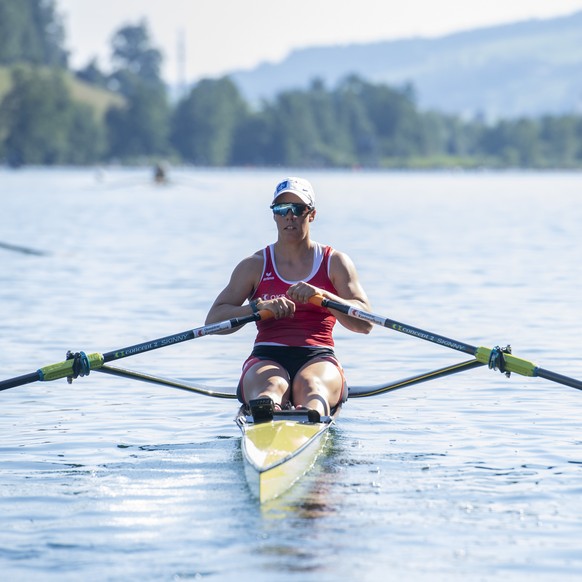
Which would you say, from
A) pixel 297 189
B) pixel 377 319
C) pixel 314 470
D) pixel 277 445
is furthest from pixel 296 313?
pixel 277 445

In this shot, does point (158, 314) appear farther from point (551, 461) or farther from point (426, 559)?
point (426, 559)

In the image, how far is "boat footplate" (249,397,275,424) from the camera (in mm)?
9648

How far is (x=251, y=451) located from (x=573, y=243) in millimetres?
31448

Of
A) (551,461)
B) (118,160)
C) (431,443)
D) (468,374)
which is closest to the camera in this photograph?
(551,461)

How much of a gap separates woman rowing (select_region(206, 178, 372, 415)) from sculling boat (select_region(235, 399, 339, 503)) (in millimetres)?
373

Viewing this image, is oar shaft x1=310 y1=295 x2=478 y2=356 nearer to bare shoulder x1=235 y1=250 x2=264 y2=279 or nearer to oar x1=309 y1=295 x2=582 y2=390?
oar x1=309 y1=295 x2=582 y2=390

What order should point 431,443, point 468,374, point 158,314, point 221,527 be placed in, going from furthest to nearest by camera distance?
point 158,314
point 468,374
point 431,443
point 221,527

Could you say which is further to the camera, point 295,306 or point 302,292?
point 295,306

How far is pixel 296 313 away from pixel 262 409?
1202 mm

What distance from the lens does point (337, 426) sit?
11.6m

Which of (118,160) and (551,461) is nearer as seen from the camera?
(551,461)

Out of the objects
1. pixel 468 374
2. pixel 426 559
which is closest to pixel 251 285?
pixel 426 559

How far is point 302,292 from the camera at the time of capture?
1005 cm

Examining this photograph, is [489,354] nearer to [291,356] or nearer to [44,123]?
[291,356]
